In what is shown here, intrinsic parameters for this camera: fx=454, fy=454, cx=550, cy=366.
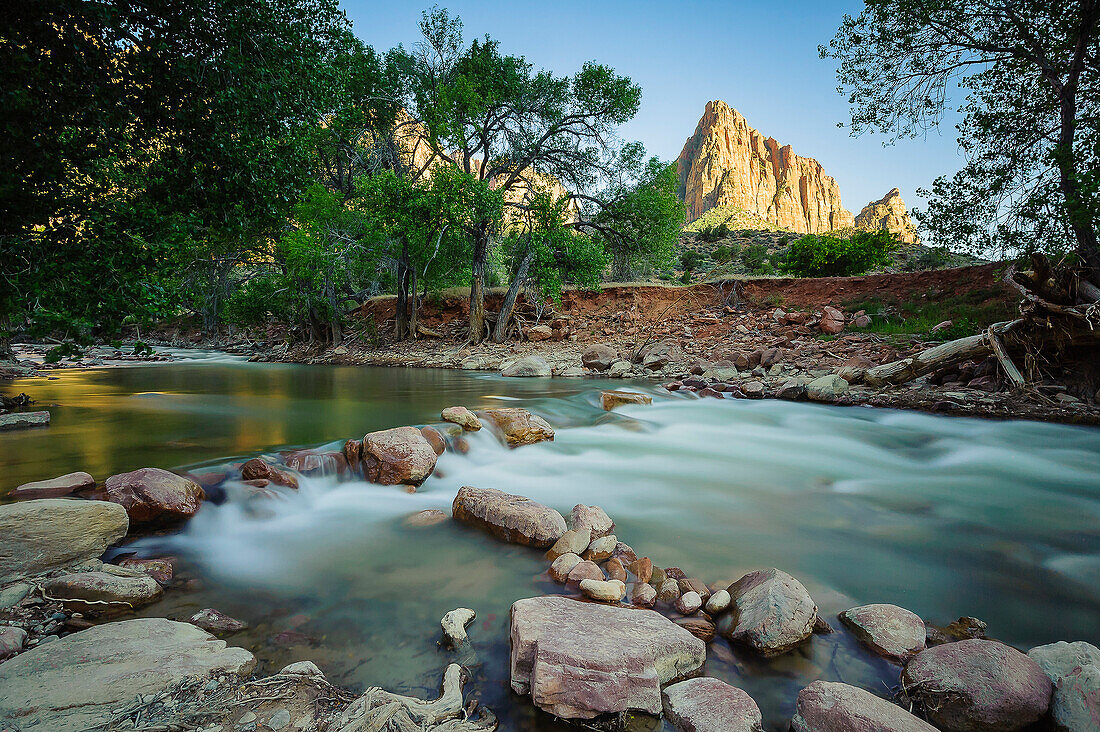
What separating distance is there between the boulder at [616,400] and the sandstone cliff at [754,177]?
370 feet

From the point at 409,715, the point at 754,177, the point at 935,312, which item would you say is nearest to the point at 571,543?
the point at 409,715

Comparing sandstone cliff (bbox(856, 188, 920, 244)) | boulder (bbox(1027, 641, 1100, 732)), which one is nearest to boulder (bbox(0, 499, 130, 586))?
boulder (bbox(1027, 641, 1100, 732))

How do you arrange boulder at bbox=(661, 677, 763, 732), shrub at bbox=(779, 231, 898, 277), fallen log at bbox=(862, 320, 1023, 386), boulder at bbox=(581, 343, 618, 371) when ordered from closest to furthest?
boulder at bbox=(661, 677, 763, 732)
fallen log at bbox=(862, 320, 1023, 386)
boulder at bbox=(581, 343, 618, 371)
shrub at bbox=(779, 231, 898, 277)

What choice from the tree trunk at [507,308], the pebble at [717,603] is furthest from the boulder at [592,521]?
the tree trunk at [507,308]

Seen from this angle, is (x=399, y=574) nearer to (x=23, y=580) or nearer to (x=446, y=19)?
(x=23, y=580)

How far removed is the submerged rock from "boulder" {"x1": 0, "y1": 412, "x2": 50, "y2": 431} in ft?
25.2

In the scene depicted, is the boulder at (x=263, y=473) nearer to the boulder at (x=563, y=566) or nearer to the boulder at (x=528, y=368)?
the boulder at (x=563, y=566)

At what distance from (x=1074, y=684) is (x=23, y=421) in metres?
10.5

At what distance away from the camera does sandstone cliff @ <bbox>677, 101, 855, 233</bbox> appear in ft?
373

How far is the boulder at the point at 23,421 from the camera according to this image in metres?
6.21

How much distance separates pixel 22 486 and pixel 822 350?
1438 centimetres

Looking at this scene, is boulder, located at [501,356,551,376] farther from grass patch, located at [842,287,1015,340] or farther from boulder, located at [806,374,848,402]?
grass patch, located at [842,287,1015,340]

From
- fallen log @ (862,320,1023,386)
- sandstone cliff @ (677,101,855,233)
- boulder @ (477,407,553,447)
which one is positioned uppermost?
sandstone cliff @ (677,101,855,233)

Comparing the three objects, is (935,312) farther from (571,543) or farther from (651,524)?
(571,543)
